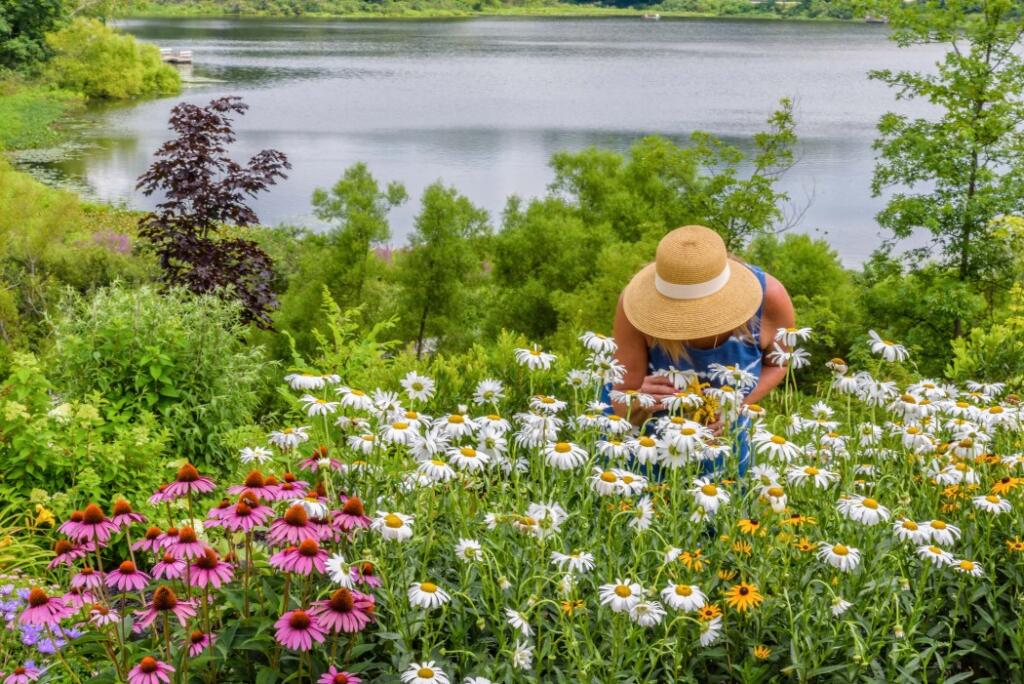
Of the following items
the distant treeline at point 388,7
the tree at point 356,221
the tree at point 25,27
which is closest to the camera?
the tree at point 356,221

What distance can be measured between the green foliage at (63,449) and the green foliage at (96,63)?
40456 mm

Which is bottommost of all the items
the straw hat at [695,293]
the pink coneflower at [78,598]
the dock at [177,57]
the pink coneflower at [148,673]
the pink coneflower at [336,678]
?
the dock at [177,57]

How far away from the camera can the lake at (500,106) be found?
24.9 metres

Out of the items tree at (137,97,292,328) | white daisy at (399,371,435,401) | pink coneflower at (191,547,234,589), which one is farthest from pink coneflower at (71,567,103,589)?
tree at (137,97,292,328)

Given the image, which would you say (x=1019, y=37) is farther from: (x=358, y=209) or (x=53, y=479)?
(x=53, y=479)

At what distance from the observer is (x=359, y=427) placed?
2363mm

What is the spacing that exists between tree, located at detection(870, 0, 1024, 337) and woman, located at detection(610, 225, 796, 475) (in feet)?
24.2

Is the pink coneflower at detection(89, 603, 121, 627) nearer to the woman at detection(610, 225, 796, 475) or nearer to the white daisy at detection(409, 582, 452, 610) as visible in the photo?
the white daisy at detection(409, 582, 452, 610)

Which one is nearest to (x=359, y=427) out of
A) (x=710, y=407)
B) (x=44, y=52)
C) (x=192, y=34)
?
(x=710, y=407)

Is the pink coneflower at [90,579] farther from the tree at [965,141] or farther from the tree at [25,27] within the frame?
the tree at [25,27]

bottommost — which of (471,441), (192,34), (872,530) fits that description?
(192,34)

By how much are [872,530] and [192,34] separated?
245ft

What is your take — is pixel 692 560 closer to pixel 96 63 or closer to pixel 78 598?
pixel 78 598

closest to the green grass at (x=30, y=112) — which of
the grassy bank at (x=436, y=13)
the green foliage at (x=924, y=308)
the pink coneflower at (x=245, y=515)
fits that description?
the green foliage at (x=924, y=308)
